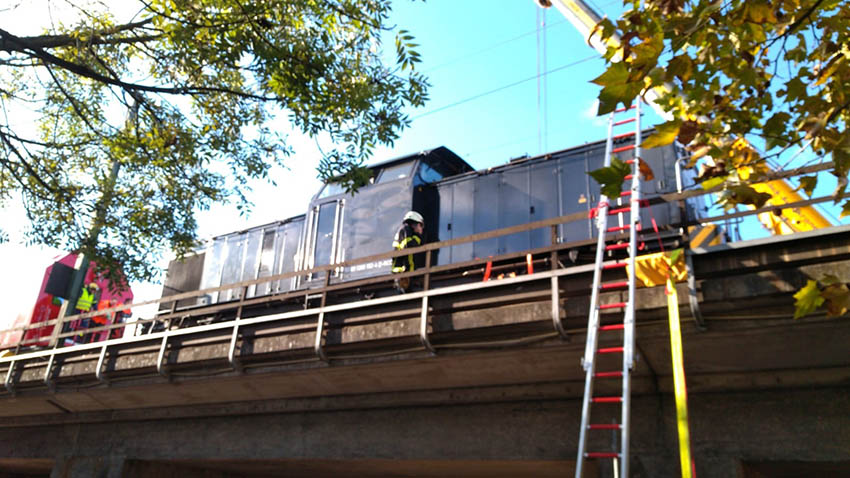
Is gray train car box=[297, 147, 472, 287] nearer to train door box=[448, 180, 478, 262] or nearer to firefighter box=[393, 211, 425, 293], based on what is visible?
train door box=[448, 180, 478, 262]

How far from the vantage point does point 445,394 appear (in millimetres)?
7605

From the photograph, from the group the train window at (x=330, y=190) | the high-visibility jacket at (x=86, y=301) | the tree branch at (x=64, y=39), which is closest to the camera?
the tree branch at (x=64, y=39)

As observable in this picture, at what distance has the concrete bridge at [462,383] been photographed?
5.49 meters

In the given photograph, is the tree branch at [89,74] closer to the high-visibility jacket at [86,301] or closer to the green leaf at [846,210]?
the green leaf at [846,210]

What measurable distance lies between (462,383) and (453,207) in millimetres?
3711

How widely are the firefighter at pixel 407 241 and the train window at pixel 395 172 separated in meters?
1.12

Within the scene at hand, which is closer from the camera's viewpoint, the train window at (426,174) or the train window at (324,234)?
the train window at (426,174)

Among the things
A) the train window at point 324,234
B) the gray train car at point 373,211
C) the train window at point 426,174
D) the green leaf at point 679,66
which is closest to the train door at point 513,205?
the gray train car at point 373,211

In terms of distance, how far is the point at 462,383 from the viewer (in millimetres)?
7418

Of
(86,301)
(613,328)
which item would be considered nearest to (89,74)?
(613,328)

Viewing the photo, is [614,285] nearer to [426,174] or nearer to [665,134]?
[665,134]

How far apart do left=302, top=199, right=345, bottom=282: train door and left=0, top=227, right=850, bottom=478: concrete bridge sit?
4.22 feet

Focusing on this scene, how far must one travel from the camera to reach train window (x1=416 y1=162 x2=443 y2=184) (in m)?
10.6

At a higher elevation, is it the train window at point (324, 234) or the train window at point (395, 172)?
the train window at point (395, 172)
